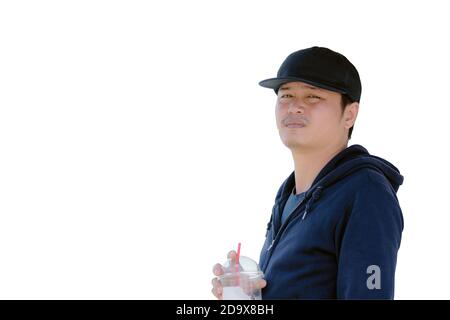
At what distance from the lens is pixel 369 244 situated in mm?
2252

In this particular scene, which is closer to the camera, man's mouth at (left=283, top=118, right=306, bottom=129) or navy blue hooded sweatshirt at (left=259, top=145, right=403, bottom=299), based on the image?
navy blue hooded sweatshirt at (left=259, top=145, right=403, bottom=299)

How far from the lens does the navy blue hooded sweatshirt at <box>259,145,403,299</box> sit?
2242 mm

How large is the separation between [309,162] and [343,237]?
0.52m

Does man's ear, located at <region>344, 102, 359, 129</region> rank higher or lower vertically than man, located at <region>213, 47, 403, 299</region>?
higher

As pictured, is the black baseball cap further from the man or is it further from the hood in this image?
the hood

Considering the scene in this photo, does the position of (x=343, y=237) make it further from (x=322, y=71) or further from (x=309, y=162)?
(x=322, y=71)

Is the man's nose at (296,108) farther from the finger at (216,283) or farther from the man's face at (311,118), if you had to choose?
the finger at (216,283)

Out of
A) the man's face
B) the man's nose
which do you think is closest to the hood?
the man's face

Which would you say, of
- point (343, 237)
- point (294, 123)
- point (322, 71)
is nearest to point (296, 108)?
point (294, 123)

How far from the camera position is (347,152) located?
2.62 metres

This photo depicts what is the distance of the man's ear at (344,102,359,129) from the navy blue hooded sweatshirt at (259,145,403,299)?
0.54ft

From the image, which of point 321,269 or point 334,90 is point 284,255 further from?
point 334,90
